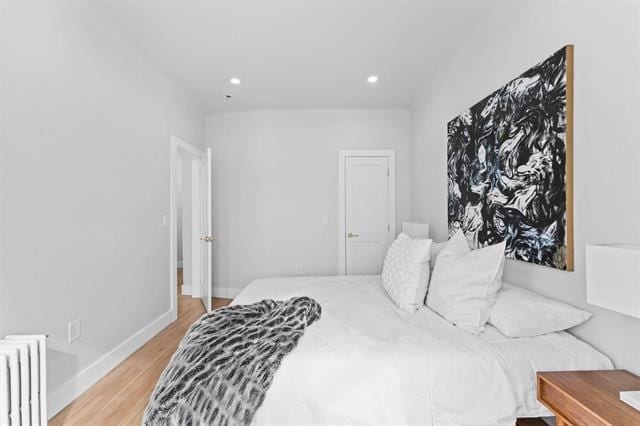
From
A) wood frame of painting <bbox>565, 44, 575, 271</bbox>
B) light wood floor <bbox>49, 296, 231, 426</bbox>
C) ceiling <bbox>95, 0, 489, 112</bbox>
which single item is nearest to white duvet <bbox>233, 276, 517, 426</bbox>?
wood frame of painting <bbox>565, 44, 575, 271</bbox>

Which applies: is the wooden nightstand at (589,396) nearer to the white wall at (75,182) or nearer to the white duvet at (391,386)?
the white duvet at (391,386)

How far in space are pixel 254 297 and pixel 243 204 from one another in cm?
230

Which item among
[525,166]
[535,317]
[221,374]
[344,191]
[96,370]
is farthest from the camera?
[344,191]

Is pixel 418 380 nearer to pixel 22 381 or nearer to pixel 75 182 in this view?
pixel 22 381

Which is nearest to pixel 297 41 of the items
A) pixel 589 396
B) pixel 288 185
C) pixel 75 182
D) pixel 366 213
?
pixel 75 182

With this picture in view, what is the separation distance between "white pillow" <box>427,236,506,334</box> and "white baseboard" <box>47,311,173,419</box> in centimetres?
237

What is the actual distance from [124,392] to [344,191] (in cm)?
316

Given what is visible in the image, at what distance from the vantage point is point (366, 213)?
4383 millimetres

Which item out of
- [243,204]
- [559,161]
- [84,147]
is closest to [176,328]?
[243,204]

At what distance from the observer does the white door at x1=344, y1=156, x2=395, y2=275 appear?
437 centimetres

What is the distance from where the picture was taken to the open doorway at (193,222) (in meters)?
3.50

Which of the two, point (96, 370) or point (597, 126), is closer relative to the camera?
point (597, 126)

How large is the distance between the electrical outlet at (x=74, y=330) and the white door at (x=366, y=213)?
3.01 m

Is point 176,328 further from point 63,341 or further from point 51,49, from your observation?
point 51,49
